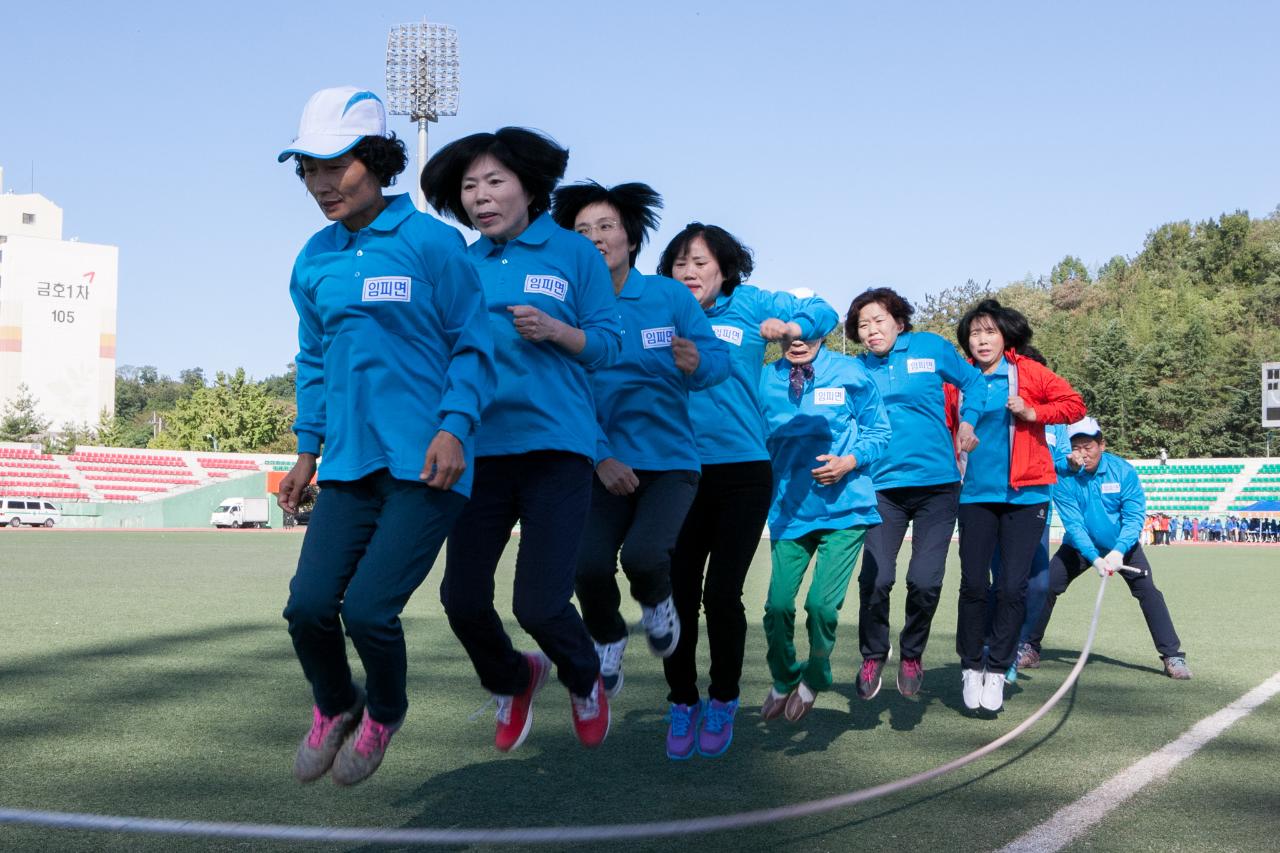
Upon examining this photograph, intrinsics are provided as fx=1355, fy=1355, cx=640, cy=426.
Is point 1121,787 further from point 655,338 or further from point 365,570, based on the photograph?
point 365,570

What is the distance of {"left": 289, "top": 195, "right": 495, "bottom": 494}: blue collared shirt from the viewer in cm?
377

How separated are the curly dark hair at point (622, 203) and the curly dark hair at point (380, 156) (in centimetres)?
148

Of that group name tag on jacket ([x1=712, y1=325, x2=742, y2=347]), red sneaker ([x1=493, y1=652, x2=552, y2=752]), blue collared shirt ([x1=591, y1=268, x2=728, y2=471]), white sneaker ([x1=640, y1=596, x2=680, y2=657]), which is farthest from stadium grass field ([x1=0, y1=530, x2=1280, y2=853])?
name tag on jacket ([x1=712, y1=325, x2=742, y2=347])

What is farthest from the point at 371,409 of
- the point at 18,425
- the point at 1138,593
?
the point at 18,425

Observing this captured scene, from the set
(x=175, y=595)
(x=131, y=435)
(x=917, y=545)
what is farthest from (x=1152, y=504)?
(x=131, y=435)

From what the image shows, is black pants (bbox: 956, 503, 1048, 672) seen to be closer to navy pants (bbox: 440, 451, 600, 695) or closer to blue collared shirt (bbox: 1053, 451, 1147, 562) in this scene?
blue collared shirt (bbox: 1053, 451, 1147, 562)

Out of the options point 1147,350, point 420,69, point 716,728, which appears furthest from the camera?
point 1147,350

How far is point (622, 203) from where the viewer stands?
5.54m

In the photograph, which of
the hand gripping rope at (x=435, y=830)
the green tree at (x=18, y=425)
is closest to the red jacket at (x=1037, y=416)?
the hand gripping rope at (x=435, y=830)

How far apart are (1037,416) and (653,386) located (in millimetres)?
2865

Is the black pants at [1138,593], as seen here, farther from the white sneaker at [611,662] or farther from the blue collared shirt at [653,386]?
the blue collared shirt at [653,386]

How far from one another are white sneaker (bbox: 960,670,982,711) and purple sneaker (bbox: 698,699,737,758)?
1750mm

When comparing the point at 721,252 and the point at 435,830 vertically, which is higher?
the point at 721,252

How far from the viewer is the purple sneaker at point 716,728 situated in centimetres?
555
